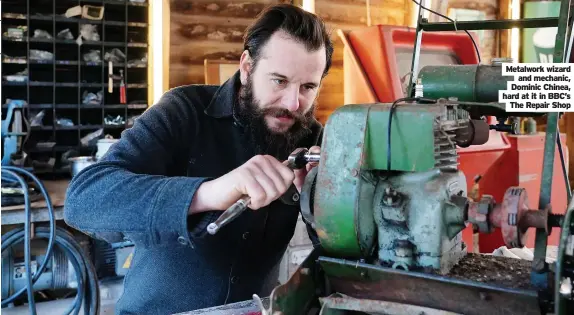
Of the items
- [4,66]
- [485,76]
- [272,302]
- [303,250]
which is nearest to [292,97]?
[485,76]

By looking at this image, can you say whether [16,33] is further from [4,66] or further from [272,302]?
[272,302]

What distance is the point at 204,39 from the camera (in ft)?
12.1

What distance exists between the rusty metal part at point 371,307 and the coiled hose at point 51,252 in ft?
6.61

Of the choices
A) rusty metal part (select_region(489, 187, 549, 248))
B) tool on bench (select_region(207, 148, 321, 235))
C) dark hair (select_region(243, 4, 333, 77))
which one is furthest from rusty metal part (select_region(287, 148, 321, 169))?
dark hair (select_region(243, 4, 333, 77))

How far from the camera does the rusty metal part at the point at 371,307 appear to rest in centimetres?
90

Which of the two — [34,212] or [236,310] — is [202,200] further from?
[34,212]

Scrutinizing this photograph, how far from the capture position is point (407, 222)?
3.05ft

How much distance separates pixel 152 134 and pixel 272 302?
671mm

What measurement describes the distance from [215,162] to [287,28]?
1.37ft

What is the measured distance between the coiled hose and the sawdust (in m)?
2.13

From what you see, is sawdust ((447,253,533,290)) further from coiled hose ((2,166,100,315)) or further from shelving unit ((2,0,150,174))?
shelving unit ((2,0,150,174))

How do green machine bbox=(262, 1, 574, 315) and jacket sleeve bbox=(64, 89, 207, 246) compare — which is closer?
green machine bbox=(262, 1, 574, 315)

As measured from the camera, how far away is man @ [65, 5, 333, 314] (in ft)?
4.00

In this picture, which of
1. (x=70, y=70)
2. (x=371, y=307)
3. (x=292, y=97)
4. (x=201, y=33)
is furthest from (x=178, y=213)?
(x=70, y=70)
